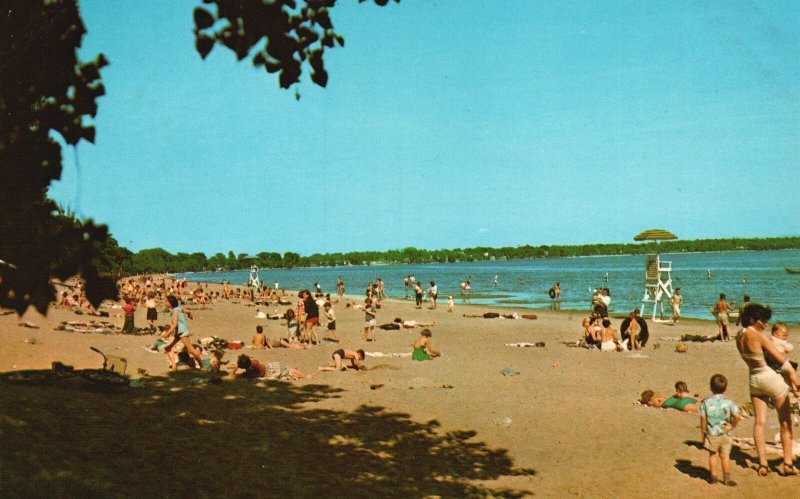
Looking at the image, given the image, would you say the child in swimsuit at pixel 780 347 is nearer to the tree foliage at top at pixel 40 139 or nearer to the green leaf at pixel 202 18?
the green leaf at pixel 202 18

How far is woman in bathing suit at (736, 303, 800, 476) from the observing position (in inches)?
274

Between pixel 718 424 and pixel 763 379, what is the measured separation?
2.31 feet

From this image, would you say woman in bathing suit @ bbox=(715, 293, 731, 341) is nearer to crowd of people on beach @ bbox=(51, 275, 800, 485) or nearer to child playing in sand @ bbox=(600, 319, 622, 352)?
crowd of people on beach @ bbox=(51, 275, 800, 485)

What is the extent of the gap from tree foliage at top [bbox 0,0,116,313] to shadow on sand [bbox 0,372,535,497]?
226 centimetres

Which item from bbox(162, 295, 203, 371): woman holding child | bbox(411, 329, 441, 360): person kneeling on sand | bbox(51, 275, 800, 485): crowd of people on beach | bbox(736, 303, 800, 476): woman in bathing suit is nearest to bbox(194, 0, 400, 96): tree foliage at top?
bbox(51, 275, 800, 485): crowd of people on beach

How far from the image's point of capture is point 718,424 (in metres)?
6.99

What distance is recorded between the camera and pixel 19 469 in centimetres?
A: 522

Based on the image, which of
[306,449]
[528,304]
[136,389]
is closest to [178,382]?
[136,389]

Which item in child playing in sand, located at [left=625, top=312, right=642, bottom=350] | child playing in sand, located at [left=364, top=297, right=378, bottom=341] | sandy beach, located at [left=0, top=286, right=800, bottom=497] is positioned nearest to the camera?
sandy beach, located at [left=0, top=286, right=800, bottom=497]

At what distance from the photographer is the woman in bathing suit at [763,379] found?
6.97m

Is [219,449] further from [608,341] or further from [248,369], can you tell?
[608,341]

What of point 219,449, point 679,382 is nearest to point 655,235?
point 679,382

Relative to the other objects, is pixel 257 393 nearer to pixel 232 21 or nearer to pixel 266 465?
pixel 266 465

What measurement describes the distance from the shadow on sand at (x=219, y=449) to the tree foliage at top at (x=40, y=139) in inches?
88.9
